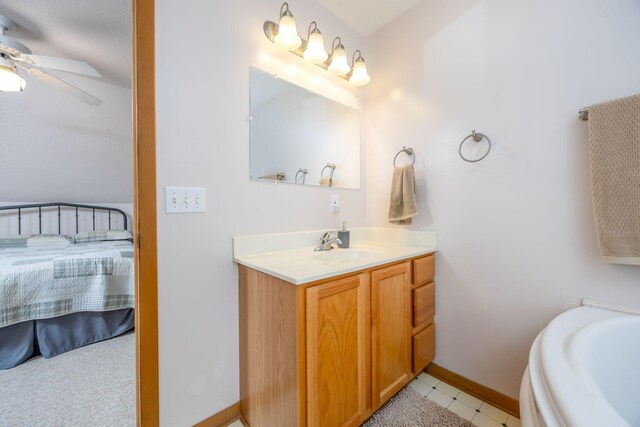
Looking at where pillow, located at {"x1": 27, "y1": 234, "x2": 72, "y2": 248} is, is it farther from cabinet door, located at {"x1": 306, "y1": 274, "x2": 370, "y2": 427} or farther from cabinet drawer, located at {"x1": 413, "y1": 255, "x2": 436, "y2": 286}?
cabinet drawer, located at {"x1": 413, "y1": 255, "x2": 436, "y2": 286}

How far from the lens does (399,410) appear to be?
4.19 feet

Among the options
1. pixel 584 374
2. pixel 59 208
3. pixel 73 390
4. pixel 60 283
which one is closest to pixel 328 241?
pixel 584 374

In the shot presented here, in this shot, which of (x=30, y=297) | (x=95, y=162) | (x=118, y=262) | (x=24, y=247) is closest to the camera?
(x=30, y=297)

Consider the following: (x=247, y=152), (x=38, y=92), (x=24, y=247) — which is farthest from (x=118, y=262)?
(x=38, y=92)

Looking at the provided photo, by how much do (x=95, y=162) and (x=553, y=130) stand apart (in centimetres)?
438

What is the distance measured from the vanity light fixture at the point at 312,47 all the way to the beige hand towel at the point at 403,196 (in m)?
0.68

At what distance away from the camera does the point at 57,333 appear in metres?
1.77

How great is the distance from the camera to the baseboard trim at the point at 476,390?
49.6 inches

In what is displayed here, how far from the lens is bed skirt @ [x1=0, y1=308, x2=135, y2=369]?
162 cm

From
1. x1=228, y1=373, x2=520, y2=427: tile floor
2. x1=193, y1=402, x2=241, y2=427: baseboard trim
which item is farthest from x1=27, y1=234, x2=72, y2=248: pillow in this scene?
x1=228, y1=373, x2=520, y2=427: tile floor

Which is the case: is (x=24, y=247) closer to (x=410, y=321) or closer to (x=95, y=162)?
(x=95, y=162)

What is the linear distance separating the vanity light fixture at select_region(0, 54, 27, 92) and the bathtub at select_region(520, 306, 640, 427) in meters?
3.58

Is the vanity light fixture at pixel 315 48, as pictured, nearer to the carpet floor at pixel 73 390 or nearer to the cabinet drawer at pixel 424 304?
the cabinet drawer at pixel 424 304

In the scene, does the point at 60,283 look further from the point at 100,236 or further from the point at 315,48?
the point at 315,48
